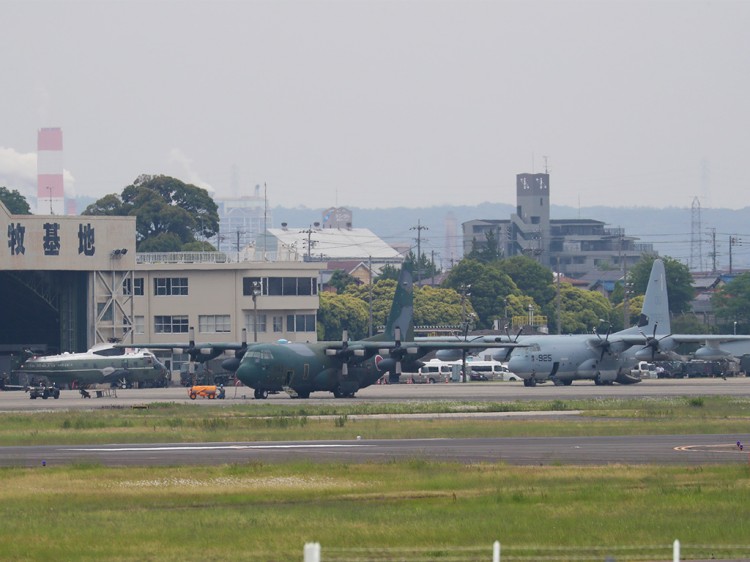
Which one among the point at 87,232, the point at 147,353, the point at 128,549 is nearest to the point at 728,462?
the point at 128,549

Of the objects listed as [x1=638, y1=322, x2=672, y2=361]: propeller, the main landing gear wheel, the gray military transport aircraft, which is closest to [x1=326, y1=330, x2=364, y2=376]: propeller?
the main landing gear wheel

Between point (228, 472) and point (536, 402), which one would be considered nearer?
point (228, 472)

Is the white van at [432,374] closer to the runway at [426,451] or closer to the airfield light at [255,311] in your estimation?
the airfield light at [255,311]

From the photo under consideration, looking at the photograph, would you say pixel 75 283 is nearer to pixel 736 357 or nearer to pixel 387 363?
pixel 387 363

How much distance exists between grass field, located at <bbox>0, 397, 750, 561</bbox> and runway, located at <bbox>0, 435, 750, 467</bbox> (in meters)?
1.66

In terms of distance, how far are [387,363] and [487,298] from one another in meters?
92.6

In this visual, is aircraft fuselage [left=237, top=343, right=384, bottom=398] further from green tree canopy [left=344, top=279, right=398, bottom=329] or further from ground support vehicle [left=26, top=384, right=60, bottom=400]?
green tree canopy [left=344, top=279, right=398, bottom=329]

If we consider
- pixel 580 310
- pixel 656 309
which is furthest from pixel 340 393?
pixel 580 310

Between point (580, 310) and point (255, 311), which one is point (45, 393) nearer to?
point (255, 311)

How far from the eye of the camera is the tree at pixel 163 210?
150 metres

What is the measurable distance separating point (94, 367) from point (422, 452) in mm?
45687

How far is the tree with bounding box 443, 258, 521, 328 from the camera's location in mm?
158250

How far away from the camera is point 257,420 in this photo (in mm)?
48906

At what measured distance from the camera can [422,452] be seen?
35406 mm
